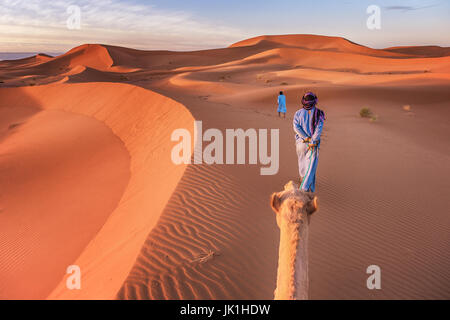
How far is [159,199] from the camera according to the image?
6.06 meters

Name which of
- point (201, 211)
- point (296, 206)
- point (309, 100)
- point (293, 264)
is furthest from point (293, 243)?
point (309, 100)

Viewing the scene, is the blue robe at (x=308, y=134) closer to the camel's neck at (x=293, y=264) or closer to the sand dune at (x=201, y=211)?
the sand dune at (x=201, y=211)

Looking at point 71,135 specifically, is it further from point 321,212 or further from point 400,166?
point 400,166

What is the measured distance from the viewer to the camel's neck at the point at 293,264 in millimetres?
1998

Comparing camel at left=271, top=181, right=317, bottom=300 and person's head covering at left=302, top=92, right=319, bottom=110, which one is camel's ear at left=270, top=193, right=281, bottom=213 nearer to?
camel at left=271, top=181, right=317, bottom=300

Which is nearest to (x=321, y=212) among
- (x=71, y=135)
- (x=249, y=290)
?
(x=249, y=290)

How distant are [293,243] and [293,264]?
143mm

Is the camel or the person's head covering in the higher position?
the person's head covering

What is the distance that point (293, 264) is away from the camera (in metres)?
2.10

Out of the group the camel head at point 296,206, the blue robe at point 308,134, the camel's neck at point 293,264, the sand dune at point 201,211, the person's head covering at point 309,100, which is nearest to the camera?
the camel's neck at point 293,264

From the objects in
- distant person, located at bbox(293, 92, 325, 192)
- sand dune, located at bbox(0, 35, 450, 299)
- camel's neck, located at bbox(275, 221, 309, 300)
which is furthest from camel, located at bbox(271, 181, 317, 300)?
distant person, located at bbox(293, 92, 325, 192)

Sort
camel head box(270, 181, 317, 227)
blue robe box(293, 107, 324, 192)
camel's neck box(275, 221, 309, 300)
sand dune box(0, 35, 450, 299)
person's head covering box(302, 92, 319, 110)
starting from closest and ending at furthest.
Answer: camel's neck box(275, 221, 309, 300), camel head box(270, 181, 317, 227), sand dune box(0, 35, 450, 299), person's head covering box(302, 92, 319, 110), blue robe box(293, 107, 324, 192)

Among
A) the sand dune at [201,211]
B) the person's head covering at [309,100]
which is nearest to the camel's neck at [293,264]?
the sand dune at [201,211]

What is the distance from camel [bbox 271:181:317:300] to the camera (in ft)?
6.62
